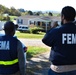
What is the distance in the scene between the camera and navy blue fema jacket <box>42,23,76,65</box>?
4.44 meters

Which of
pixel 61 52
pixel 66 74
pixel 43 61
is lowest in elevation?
pixel 43 61

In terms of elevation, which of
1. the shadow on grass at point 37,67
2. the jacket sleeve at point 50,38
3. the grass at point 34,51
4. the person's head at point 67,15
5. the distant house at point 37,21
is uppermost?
the person's head at point 67,15

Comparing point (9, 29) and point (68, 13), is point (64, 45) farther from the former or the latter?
point (9, 29)

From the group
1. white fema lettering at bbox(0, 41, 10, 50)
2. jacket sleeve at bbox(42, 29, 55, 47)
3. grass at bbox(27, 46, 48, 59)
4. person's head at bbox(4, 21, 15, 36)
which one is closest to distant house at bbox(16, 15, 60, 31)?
grass at bbox(27, 46, 48, 59)

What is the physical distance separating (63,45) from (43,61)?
7.82m

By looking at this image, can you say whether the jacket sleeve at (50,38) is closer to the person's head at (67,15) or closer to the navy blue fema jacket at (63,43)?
the navy blue fema jacket at (63,43)

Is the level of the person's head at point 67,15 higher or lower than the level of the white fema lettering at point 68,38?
higher

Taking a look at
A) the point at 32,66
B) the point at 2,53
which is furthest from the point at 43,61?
the point at 2,53

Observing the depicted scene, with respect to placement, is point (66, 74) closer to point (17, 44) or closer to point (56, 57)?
point (56, 57)

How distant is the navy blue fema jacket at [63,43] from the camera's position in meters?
4.44

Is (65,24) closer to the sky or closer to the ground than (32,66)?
closer to the sky

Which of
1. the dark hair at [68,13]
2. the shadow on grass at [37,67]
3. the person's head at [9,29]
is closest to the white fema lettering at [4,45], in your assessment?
the person's head at [9,29]

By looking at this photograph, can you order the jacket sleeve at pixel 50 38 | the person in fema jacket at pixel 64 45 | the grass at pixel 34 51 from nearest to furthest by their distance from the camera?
the person in fema jacket at pixel 64 45 → the jacket sleeve at pixel 50 38 → the grass at pixel 34 51

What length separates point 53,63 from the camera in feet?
14.7
